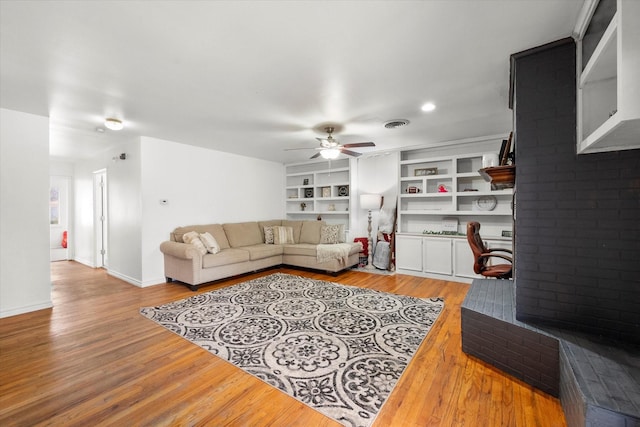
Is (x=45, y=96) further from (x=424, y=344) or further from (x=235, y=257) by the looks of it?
(x=424, y=344)

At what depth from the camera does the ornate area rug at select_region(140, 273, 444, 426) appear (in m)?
1.81

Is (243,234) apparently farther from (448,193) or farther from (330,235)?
(448,193)

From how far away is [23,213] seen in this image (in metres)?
3.31

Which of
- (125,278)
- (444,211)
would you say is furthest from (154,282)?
(444,211)

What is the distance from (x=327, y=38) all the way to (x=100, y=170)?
603cm

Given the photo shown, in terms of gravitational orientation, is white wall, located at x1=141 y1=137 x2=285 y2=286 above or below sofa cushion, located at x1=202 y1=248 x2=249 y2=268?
above

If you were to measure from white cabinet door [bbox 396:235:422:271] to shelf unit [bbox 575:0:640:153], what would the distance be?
3364mm

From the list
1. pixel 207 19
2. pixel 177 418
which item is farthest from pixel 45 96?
pixel 177 418

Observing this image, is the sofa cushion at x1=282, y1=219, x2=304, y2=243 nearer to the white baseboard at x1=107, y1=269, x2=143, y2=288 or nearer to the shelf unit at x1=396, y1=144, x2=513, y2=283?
the shelf unit at x1=396, y1=144, x2=513, y2=283

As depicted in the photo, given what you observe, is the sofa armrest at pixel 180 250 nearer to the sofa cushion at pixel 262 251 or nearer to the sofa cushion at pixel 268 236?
the sofa cushion at pixel 262 251

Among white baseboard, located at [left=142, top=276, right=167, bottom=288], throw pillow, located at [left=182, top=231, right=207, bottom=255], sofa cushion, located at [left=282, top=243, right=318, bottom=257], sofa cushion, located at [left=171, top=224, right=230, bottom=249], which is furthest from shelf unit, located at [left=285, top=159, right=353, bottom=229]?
white baseboard, located at [left=142, top=276, right=167, bottom=288]

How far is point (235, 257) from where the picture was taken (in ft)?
15.4

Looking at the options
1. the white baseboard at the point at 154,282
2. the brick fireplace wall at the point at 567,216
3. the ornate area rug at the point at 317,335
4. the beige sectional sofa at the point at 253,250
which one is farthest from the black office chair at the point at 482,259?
the white baseboard at the point at 154,282

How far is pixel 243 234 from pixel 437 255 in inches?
152
